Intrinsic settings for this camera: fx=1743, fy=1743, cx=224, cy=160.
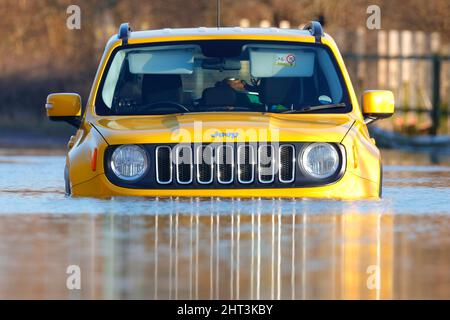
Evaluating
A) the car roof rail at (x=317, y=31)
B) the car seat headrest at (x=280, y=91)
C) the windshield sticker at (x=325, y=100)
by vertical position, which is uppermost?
the car roof rail at (x=317, y=31)

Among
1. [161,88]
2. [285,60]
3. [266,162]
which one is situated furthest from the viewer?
[285,60]

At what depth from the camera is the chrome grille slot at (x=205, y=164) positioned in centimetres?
1254

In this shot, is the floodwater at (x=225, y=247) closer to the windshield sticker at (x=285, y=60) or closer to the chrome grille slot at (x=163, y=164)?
the chrome grille slot at (x=163, y=164)

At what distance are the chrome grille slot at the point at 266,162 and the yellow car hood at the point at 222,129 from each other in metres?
0.08

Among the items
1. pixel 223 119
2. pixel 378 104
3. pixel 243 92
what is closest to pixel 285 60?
pixel 243 92

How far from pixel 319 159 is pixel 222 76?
172 cm

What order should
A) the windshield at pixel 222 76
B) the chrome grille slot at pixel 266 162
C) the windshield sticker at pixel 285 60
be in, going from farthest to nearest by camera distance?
the windshield sticker at pixel 285 60 → the windshield at pixel 222 76 → the chrome grille slot at pixel 266 162

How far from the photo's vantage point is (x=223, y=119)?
42.2ft

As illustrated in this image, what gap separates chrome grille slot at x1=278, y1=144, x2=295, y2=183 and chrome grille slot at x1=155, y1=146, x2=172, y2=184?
0.80 metres

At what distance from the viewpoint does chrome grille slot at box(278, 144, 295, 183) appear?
12.6 meters

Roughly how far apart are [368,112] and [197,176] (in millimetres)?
1764

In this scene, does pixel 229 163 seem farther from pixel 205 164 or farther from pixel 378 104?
pixel 378 104

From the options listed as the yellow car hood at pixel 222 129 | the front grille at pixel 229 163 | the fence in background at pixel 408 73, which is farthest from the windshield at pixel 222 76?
the fence in background at pixel 408 73
